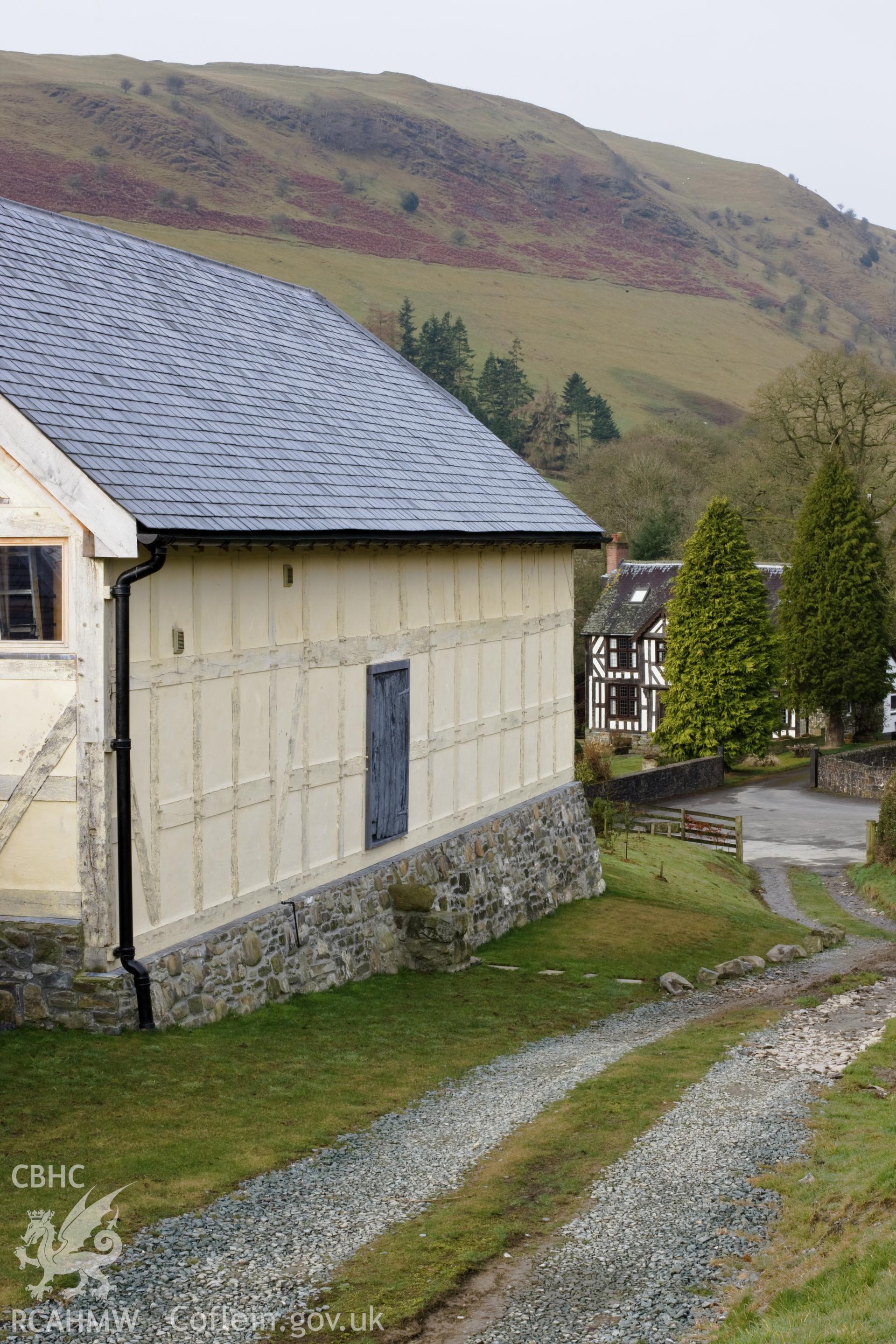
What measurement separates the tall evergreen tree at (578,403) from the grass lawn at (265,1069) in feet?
326

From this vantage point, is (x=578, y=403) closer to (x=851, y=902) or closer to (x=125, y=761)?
(x=851, y=902)

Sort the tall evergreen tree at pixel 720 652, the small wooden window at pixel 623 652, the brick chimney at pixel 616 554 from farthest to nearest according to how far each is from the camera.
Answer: the brick chimney at pixel 616 554, the small wooden window at pixel 623 652, the tall evergreen tree at pixel 720 652

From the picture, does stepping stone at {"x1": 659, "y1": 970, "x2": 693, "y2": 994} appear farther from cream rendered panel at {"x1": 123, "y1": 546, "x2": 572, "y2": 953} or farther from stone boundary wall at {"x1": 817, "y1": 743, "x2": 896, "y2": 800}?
stone boundary wall at {"x1": 817, "y1": 743, "x2": 896, "y2": 800}

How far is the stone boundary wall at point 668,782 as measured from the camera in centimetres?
4553

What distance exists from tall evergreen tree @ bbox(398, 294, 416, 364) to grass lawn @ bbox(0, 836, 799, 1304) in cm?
10010

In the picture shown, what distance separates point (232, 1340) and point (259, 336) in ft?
48.7

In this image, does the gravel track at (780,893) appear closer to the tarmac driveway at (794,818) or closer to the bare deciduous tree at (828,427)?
the tarmac driveway at (794,818)

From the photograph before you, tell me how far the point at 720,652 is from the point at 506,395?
58933 millimetres

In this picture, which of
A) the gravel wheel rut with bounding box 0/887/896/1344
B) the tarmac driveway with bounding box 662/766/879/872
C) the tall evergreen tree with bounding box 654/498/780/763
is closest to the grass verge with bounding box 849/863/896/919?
the tarmac driveway with bounding box 662/766/879/872

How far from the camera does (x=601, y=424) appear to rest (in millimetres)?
114875

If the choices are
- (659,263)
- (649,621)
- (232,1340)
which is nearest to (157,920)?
(232,1340)

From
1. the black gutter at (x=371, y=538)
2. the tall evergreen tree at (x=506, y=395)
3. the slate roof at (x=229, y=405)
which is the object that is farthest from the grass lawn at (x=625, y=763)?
the tall evergreen tree at (x=506, y=395)

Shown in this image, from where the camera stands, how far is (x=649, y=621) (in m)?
63.5

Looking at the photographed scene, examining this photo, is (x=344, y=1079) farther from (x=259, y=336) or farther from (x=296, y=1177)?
(x=259, y=336)
